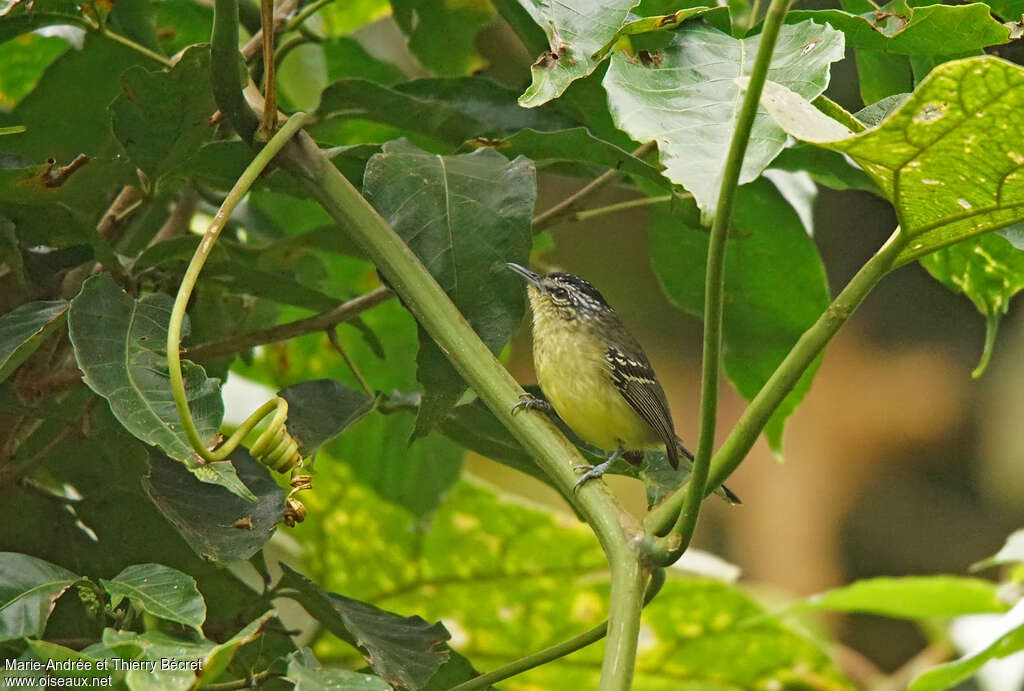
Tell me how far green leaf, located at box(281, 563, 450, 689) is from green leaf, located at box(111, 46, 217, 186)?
583mm

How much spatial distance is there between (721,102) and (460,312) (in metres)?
0.38

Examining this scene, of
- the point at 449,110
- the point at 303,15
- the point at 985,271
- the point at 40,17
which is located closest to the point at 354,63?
the point at 303,15

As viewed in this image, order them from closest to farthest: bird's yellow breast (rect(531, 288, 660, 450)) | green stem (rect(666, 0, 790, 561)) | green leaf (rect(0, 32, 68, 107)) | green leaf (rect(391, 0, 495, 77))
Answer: green stem (rect(666, 0, 790, 561)), green leaf (rect(391, 0, 495, 77)), green leaf (rect(0, 32, 68, 107)), bird's yellow breast (rect(531, 288, 660, 450))

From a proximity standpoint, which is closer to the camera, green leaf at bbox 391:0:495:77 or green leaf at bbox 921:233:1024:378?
green leaf at bbox 921:233:1024:378

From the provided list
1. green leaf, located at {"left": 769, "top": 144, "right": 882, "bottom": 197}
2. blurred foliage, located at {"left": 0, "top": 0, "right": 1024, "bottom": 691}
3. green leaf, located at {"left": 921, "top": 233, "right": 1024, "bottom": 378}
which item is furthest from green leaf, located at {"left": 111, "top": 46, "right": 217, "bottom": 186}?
green leaf, located at {"left": 921, "top": 233, "right": 1024, "bottom": 378}

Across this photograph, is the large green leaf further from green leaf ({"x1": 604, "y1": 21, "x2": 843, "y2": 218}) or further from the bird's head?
the bird's head

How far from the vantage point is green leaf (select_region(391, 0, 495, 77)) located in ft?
7.23

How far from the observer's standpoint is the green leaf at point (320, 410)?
1579 millimetres

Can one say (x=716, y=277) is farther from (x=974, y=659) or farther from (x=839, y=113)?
(x=974, y=659)

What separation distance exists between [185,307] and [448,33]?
1.18 meters

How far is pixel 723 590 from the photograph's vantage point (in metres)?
3.02

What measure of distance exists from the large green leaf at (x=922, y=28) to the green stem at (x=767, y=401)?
0.44m

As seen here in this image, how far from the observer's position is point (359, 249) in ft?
5.23

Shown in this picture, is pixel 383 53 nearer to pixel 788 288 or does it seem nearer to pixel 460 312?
pixel 788 288
